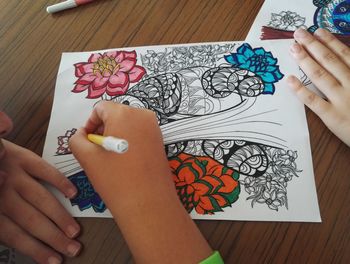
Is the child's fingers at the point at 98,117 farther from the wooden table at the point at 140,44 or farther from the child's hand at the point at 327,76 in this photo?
the child's hand at the point at 327,76

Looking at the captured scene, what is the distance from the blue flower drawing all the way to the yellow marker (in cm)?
8

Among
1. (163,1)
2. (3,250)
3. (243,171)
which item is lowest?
(3,250)

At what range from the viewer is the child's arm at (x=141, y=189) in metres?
0.48

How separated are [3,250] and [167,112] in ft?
1.06

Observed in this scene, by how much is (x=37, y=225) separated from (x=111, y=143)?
0.61ft

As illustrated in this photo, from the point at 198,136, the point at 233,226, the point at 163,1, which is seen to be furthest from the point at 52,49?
the point at 233,226

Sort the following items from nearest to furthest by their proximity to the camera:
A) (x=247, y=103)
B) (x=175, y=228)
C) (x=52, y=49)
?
1. (x=175, y=228)
2. (x=247, y=103)
3. (x=52, y=49)

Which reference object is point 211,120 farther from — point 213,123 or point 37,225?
point 37,225

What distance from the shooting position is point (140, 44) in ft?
2.25

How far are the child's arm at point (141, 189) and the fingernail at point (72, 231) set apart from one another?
0.07 m

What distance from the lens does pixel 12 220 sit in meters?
0.55

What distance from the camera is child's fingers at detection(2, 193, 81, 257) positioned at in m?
0.53

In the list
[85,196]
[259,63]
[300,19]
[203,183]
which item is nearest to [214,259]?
[203,183]

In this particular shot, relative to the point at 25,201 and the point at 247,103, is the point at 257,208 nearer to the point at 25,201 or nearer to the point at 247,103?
the point at 247,103
